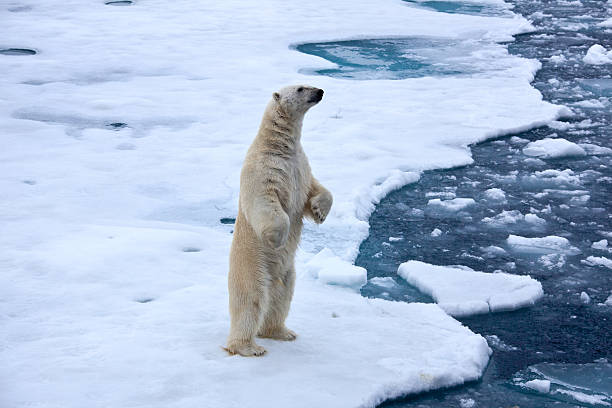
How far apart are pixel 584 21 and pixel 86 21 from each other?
8.25 meters

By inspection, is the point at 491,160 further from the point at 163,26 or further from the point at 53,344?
the point at 163,26

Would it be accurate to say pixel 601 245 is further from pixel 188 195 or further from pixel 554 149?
pixel 188 195

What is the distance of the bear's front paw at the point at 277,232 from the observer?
3152mm

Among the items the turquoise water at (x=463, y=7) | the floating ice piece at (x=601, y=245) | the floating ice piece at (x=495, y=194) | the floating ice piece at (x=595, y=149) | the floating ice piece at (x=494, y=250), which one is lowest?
the floating ice piece at (x=494, y=250)

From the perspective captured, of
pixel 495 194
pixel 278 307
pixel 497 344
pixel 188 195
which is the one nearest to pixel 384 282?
pixel 497 344

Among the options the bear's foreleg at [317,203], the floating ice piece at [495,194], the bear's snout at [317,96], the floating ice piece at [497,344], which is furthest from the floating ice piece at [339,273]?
the floating ice piece at [495,194]

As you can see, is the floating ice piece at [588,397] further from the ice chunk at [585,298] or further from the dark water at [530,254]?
the ice chunk at [585,298]

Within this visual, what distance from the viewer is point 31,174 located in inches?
240

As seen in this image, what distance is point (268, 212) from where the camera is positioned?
10.5ft

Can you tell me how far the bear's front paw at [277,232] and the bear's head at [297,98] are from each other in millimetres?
551

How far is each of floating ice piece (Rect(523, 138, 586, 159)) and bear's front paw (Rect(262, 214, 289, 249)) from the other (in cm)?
421

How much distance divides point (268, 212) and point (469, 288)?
1684mm

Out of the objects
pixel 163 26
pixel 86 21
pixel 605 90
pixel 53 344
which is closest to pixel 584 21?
pixel 605 90

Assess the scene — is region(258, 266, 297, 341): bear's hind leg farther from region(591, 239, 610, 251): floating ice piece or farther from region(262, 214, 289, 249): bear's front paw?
region(591, 239, 610, 251): floating ice piece
